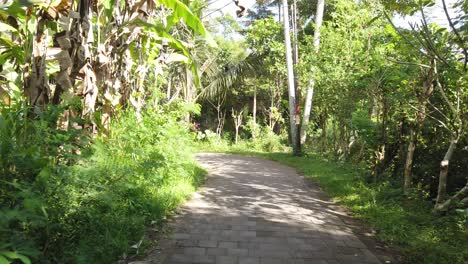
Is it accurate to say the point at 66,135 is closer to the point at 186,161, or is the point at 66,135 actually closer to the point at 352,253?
the point at 352,253

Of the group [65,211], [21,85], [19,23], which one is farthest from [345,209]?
[19,23]

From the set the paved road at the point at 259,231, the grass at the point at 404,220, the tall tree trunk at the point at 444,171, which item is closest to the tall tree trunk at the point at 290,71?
the grass at the point at 404,220

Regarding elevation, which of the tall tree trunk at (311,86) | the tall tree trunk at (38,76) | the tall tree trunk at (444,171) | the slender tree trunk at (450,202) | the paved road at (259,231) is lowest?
the paved road at (259,231)

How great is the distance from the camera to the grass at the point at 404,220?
426 cm

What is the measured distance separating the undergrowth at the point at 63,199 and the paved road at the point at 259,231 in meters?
0.47

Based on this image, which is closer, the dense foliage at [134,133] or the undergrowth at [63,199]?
the undergrowth at [63,199]

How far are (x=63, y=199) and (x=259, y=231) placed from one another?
2474 mm

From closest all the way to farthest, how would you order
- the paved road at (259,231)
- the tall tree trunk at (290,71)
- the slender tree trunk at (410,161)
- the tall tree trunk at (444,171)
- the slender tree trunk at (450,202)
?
the paved road at (259,231), the slender tree trunk at (450,202), the tall tree trunk at (444,171), the slender tree trunk at (410,161), the tall tree trunk at (290,71)

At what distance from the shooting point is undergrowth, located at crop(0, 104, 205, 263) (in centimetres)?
279

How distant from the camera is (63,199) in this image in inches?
130

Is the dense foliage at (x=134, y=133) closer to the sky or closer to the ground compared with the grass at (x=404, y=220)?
closer to the sky

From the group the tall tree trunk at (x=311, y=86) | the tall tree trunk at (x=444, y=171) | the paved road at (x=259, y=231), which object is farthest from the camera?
the tall tree trunk at (x=311, y=86)

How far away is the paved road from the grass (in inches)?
16.5

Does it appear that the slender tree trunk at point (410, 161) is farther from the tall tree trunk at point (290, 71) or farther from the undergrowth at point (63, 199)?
the tall tree trunk at point (290, 71)
